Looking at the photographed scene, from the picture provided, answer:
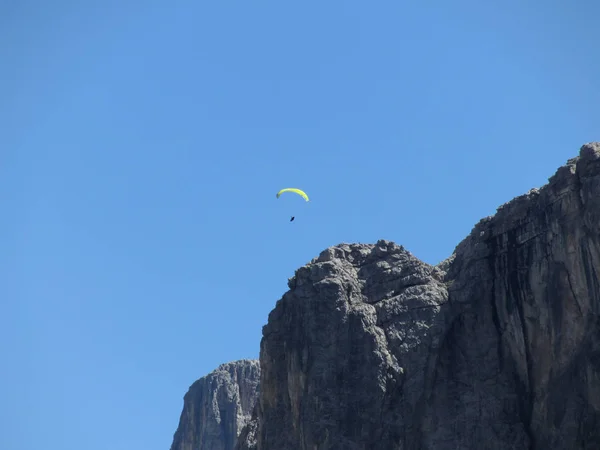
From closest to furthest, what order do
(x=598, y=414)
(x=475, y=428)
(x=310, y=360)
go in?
(x=598, y=414)
(x=475, y=428)
(x=310, y=360)

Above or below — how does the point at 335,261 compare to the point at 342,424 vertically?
above

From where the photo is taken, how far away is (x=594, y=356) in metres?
97.4

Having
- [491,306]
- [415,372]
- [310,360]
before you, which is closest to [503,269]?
[491,306]

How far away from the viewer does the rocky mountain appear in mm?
100000

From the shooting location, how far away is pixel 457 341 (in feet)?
359

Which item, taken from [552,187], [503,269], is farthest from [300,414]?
[552,187]

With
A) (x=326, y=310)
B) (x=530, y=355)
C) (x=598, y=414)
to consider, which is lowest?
(x=598, y=414)

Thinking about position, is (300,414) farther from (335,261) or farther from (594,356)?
(594,356)

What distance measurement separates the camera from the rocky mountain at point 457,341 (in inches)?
3937

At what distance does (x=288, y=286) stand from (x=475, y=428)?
23.4 metres

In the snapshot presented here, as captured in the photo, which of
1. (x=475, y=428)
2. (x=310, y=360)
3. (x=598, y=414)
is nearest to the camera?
(x=598, y=414)

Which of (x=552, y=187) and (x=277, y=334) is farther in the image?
(x=277, y=334)

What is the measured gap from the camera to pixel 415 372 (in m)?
108

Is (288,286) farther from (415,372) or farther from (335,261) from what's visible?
(415,372)
